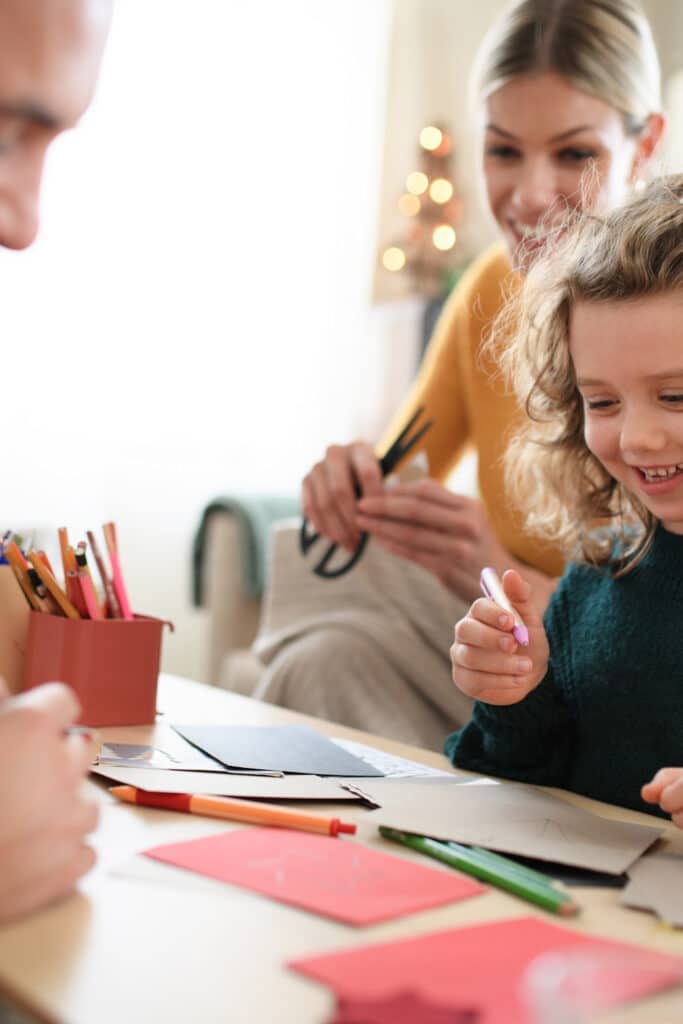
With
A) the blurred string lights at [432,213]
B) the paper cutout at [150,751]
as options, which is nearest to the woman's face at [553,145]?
the paper cutout at [150,751]

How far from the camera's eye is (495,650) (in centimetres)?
90

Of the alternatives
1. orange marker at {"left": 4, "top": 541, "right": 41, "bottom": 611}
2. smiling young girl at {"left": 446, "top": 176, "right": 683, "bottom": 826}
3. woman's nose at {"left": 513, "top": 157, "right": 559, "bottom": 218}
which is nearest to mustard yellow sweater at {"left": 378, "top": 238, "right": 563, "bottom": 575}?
woman's nose at {"left": 513, "top": 157, "right": 559, "bottom": 218}

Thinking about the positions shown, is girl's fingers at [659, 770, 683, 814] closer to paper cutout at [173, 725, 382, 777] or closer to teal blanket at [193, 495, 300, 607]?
paper cutout at [173, 725, 382, 777]

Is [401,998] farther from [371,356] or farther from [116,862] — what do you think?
[371,356]

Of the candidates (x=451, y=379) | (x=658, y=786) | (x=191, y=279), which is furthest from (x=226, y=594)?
(x=658, y=786)

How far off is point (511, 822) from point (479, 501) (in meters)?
0.81

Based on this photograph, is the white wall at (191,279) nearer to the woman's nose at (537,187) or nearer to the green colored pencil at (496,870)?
the woman's nose at (537,187)

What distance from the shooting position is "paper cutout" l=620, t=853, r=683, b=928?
2.08 ft

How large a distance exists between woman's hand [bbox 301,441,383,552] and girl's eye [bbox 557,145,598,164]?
0.46m

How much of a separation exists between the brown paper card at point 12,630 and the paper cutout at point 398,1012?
61 cm

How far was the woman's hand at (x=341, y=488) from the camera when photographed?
1.45 metres

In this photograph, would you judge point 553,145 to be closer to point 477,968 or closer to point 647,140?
point 647,140

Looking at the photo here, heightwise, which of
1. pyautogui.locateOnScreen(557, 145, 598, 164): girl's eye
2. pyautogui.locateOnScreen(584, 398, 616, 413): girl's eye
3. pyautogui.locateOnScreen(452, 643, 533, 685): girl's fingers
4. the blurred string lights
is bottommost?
pyautogui.locateOnScreen(452, 643, 533, 685): girl's fingers

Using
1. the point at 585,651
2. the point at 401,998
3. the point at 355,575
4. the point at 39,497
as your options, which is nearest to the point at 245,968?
the point at 401,998
